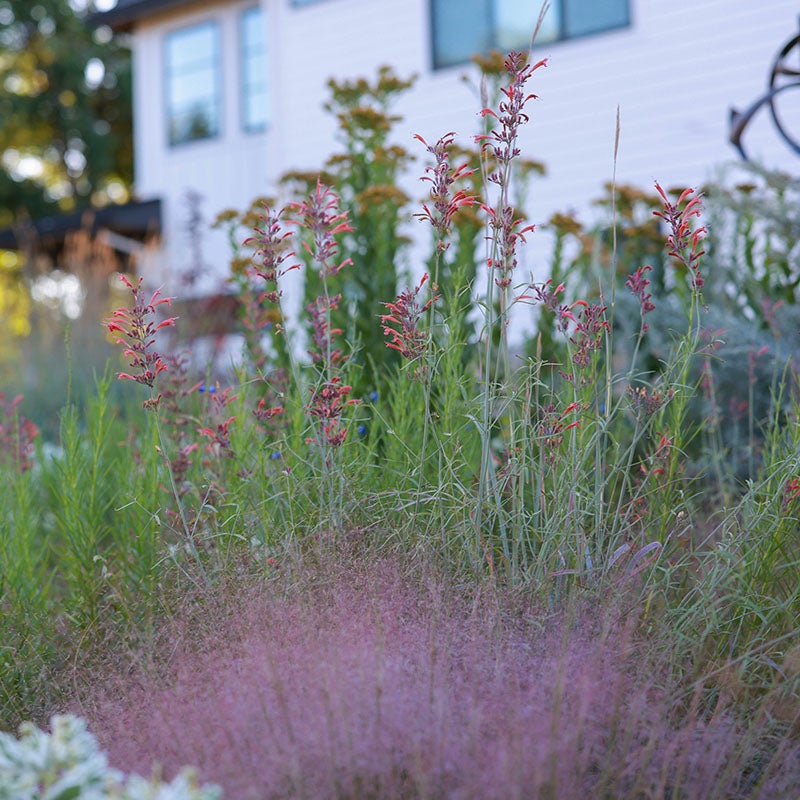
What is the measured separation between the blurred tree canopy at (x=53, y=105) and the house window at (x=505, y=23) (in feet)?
53.0

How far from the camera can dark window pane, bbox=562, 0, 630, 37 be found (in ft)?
27.0

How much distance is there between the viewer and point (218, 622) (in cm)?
223

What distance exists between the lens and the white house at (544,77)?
25.3 ft

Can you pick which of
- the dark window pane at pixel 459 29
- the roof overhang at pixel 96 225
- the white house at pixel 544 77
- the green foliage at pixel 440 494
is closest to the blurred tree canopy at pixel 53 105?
the roof overhang at pixel 96 225

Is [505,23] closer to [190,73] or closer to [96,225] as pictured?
[190,73]

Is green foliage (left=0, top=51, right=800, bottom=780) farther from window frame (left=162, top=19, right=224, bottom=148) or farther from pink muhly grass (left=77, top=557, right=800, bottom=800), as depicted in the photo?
window frame (left=162, top=19, right=224, bottom=148)

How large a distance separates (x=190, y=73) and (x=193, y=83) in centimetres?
15

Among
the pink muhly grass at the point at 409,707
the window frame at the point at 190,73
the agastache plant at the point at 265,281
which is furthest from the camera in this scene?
the window frame at the point at 190,73

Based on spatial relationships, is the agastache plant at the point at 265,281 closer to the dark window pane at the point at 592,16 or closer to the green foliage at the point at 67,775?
the green foliage at the point at 67,775

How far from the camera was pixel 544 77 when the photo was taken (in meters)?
8.61

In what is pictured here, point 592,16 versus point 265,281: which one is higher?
point 592,16

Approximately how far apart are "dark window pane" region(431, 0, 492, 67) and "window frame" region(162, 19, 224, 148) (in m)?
4.35

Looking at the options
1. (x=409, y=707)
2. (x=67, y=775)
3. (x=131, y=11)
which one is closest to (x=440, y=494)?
(x=409, y=707)

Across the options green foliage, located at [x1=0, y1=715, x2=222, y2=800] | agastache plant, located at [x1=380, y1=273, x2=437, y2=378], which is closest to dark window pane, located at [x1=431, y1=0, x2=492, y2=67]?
agastache plant, located at [x1=380, y1=273, x2=437, y2=378]
